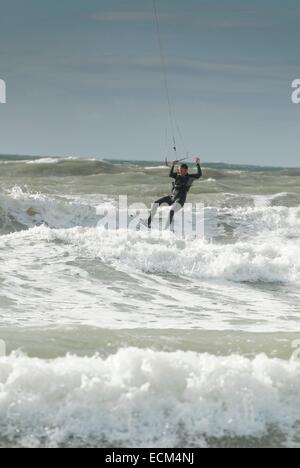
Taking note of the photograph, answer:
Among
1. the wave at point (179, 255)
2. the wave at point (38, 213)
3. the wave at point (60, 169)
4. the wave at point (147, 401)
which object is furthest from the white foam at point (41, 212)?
the wave at point (60, 169)

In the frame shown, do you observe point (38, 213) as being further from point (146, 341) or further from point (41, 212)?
point (146, 341)

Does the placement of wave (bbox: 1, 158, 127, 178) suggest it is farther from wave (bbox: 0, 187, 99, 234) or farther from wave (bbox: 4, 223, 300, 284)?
wave (bbox: 4, 223, 300, 284)

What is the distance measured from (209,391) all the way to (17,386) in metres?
1.67

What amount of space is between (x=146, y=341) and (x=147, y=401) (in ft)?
4.99

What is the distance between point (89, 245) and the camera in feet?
42.3

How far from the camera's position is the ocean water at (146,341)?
5.04 metres

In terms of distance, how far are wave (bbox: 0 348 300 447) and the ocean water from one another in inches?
0.4

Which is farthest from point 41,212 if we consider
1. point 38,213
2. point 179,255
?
point 179,255

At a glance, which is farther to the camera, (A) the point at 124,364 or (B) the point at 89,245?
(B) the point at 89,245

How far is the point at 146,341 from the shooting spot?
6.78 meters

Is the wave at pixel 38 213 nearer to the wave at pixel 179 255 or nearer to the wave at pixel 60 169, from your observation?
the wave at pixel 179 255

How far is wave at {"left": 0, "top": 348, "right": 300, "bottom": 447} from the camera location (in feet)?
16.1
